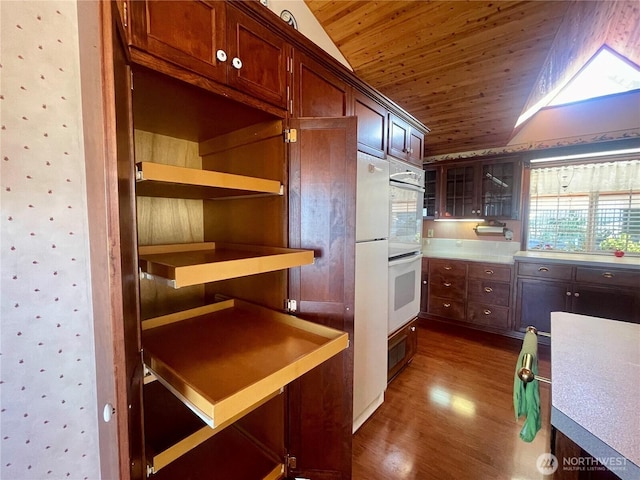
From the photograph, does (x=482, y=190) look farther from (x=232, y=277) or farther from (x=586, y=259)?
(x=232, y=277)

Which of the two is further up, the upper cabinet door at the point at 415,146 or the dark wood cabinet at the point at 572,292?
the upper cabinet door at the point at 415,146

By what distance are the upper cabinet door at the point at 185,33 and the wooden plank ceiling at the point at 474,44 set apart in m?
1.11

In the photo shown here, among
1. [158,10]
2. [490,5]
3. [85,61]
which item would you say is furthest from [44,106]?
[490,5]

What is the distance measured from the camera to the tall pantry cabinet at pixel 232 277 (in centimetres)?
85

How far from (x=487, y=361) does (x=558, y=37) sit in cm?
269

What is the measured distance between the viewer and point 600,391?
2.56ft

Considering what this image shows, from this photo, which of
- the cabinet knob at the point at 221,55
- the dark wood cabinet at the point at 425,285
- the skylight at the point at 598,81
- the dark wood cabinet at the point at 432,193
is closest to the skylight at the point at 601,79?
the skylight at the point at 598,81

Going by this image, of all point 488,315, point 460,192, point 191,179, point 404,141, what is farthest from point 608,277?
point 191,179

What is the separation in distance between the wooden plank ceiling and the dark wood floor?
8.33ft

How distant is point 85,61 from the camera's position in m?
0.70

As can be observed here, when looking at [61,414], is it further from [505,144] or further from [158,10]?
[505,144]

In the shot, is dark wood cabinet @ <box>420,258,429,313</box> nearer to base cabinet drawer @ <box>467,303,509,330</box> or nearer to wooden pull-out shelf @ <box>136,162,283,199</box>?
base cabinet drawer @ <box>467,303,509,330</box>

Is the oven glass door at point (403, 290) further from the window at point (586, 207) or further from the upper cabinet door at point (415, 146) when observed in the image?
the window at point (586, 207)

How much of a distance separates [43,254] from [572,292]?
4.01m
